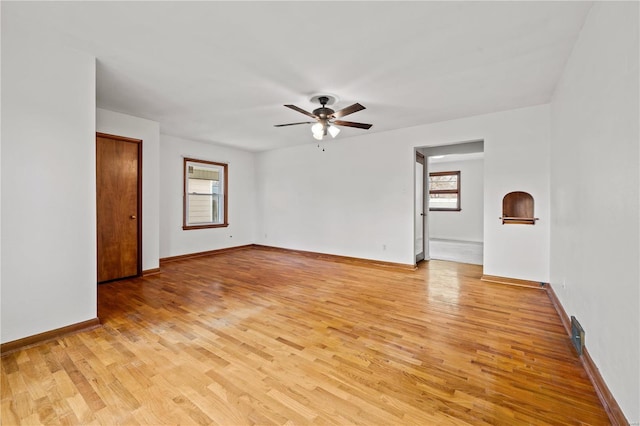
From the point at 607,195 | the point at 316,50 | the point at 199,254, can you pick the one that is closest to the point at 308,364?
the point at 607,195

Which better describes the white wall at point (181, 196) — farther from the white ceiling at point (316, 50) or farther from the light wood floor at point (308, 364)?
the light wood floor at point (308, 364)

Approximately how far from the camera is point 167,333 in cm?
259

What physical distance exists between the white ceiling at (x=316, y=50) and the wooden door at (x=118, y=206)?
0.68 m

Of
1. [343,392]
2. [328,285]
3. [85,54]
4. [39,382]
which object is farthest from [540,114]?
[39,382]

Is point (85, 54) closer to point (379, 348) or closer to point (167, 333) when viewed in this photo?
point (167, 333)

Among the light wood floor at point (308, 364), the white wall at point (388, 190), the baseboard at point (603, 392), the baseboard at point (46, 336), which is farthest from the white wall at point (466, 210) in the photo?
the baseboard at point (46, 336)

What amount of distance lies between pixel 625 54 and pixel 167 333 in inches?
148

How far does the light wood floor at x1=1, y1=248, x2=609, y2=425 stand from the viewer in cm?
161

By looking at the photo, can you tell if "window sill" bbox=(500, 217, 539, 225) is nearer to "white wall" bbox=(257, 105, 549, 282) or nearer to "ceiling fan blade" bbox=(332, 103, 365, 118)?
"white wall" bbox=(257, 105, 549, 282)

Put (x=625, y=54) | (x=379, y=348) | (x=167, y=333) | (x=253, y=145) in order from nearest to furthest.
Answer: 1. (x=625, y=54)
2. (x=379, y=348)
3. (x=167, y=333)
4. (x=253, y=145)

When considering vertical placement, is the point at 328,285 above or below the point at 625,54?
below

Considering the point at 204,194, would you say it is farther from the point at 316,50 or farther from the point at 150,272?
the point at 316,50

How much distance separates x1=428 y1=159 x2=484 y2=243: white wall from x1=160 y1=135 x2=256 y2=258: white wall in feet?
18.0

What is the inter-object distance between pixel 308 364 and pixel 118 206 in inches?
157
